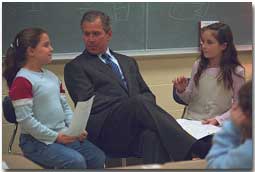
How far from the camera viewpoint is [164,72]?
164 centimetres

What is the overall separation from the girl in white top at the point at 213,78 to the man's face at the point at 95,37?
11.2 inches

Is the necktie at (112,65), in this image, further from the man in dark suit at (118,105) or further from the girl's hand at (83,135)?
the girl's hand at (83,135)

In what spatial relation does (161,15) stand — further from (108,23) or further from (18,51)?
(18,51)

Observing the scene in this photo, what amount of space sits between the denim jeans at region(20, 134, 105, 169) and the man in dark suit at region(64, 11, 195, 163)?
0.13 ft

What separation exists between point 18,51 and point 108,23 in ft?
1.06

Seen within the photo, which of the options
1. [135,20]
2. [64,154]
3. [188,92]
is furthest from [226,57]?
[64,154]

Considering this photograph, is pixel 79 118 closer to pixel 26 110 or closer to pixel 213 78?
pixel 26 110

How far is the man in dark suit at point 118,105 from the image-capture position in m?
1.62

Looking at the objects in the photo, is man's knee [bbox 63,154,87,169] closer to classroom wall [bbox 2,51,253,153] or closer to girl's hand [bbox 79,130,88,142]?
girl's hand [bbox 79,130,88,142]

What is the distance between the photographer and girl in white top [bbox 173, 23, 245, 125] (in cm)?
164

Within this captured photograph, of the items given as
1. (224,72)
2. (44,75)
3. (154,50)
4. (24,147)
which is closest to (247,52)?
(224,72)

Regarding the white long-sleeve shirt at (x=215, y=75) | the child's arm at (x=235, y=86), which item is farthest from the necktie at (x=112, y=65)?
the child's arm at (x=235, y=86)

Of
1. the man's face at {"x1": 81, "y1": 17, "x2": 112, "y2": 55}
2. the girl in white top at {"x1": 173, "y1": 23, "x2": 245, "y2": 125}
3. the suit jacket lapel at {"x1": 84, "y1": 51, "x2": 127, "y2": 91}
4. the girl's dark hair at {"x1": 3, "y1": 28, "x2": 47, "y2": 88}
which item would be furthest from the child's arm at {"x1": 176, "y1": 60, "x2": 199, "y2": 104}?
the girl's dark hair at {"x1": 3, "y1": 28, "x2": 47, "y2": 88}

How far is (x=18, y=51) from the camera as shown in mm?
1602
